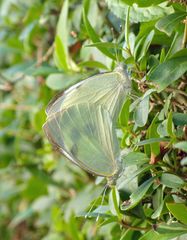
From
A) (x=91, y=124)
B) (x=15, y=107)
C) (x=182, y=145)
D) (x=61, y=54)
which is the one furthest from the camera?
(x=15, y=107)

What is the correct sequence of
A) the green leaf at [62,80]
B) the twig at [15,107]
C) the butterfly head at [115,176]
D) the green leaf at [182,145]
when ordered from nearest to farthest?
1. the green leaf at [182,145]
2. the butterfly head at [115,176]
3. the green leaf at [62,80]
4. the twig at [15,107]

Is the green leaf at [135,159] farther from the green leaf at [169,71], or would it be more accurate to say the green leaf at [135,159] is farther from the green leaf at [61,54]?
the green leaf at [61,54]

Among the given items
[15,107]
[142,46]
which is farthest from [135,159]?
[15,107]

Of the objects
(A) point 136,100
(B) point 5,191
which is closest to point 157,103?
(A) point 136,100

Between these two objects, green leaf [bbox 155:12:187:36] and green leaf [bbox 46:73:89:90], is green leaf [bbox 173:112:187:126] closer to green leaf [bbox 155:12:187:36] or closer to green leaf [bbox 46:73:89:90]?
green leaf [bbox 155:12:187:36]

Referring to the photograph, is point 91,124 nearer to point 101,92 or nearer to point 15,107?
point 101,92

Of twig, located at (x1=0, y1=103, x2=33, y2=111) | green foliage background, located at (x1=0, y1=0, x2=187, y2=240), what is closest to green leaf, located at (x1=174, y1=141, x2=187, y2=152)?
green foliage background, located at (x1=0, y1=0, x2=187, y2=240)

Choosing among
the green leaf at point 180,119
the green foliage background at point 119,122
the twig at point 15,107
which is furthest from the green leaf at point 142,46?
the twig at point 15,107
